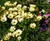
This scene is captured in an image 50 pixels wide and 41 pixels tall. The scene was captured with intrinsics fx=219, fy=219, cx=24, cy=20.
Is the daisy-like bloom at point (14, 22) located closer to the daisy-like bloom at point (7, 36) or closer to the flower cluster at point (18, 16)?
the flower cluster at point (18, 16)

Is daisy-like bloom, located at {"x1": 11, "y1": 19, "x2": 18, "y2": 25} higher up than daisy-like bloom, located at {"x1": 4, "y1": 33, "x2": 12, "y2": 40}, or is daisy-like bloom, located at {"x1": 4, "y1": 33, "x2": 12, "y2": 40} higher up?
daisy-like bloom, located at {"x1": 11, "y1": 19, "x2": 18, "y2": 25}

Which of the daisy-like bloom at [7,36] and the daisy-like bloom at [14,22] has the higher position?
A: the daisy-like bloom at [14,22]

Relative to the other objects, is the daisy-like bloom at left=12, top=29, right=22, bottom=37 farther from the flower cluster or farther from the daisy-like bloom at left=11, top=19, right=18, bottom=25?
the daisy-like bloom at left=11, top=19, right=18, bottom=25

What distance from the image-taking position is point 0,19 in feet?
13.6

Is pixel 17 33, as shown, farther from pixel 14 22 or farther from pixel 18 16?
pixel 18 16

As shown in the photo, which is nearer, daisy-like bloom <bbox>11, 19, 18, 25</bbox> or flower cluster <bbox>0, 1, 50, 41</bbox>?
flower cluster <bbox>0, 1, 50, 41</bbox>

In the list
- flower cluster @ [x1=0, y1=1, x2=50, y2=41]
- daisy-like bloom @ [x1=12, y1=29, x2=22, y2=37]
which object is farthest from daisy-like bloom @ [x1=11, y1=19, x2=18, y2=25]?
daisy-like bloom @ [x1=12, y1=29, x2=22, y2=37]

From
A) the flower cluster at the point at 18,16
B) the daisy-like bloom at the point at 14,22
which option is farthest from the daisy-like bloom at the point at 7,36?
the daisy-like bloom at the point at 14,22

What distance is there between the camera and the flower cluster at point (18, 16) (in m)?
3.92

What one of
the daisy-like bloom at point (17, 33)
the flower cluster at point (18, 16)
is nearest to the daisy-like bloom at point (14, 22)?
the flower cluster at point (18, 16)

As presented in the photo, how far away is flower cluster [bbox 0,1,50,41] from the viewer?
12.9ft

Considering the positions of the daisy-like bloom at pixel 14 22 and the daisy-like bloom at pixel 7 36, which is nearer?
the daisy-like bloom at pixel 7 36

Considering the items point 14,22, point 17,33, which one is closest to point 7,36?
point 17,33

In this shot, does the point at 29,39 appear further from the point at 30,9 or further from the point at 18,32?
the point at 30,9
